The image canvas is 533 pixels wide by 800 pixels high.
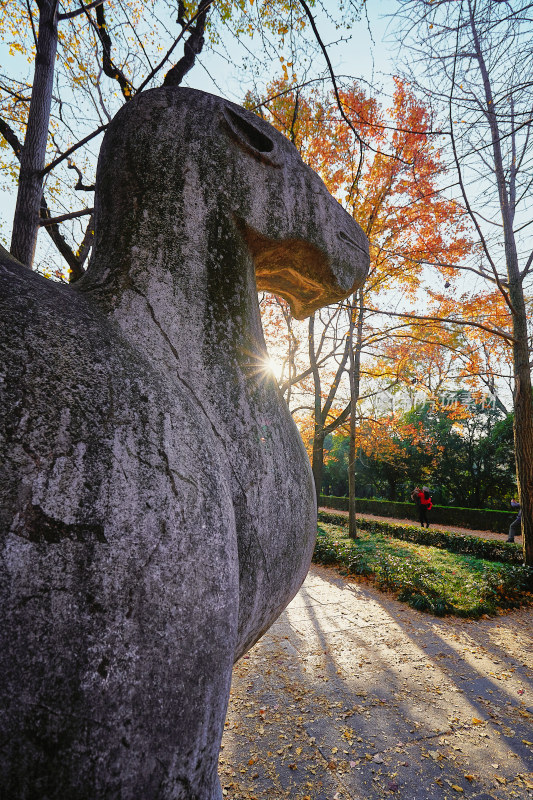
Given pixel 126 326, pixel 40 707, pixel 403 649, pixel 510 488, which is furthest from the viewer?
pixel 510 488

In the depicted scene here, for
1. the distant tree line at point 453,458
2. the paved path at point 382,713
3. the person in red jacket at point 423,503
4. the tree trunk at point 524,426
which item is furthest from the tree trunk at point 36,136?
the person in red jacket at point 423,503

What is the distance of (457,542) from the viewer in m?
11.6

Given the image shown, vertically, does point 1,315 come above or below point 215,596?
above

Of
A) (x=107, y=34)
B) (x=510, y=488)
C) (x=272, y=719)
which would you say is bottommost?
(x=272, y=719)

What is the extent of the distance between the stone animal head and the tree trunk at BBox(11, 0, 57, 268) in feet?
8.15

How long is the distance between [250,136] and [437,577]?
8364 mm

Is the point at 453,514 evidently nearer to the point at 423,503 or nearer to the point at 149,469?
the point at 423,503

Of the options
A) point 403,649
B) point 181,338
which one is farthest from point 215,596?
point 403,649

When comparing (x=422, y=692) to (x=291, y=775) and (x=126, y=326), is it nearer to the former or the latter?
(x=291, y=775)

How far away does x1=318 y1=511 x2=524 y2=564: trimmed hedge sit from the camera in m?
9.84

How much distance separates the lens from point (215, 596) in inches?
33.7

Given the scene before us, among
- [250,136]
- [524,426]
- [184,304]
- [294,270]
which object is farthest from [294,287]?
[524,426]

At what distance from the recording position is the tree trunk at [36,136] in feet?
10.8

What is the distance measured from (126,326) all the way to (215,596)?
0.74 m
